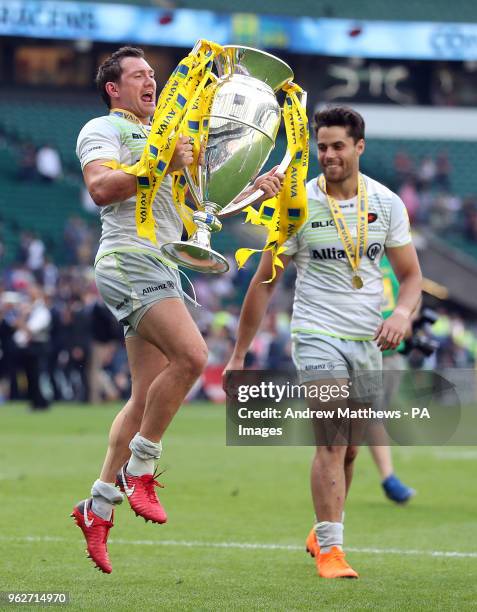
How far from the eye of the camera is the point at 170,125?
618 centimetres

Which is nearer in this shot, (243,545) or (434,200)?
(243,545)

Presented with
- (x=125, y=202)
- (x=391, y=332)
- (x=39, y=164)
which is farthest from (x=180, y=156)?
(x=39, y=164)

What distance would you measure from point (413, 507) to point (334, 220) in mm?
3915

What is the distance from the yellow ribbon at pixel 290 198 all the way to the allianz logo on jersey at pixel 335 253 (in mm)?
343

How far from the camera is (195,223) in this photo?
20.7 ft

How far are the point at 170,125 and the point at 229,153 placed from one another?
0.31 m

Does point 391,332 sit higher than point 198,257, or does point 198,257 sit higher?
point 198,257

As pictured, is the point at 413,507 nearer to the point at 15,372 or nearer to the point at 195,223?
the point at 195,223

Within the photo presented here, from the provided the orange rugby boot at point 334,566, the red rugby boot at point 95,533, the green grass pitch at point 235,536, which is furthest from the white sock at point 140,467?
the orange rugby boot at point 334,566

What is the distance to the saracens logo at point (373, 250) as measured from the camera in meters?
7.37

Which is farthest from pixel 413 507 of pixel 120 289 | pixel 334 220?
pixel 120 289

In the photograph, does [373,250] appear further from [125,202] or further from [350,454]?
[125,202]

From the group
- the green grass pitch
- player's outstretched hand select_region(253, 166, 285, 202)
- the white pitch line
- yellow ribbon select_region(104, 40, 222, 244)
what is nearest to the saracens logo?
player's outstretched hand select_region(253, 166, 285, 202)

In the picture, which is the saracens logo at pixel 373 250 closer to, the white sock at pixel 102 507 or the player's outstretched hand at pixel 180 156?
the player's outstretched hand at pixel 180 156
